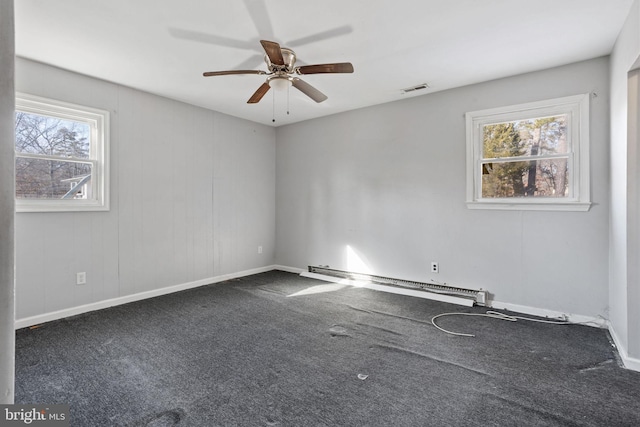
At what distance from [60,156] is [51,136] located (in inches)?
8.2

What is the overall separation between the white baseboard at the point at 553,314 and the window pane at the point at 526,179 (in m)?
1.18

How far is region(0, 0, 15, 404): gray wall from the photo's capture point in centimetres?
70

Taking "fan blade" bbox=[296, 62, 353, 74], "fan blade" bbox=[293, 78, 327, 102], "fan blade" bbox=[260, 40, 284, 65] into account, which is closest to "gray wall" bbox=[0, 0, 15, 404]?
"fan blade" bbox=[260, 40, 284, 65]

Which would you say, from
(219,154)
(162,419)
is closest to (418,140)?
(219,154)

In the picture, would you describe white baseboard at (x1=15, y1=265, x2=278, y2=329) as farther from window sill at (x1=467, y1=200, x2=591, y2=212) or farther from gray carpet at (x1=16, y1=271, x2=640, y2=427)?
window sill at (x1=467, y1=200, x2=591, y2=212)

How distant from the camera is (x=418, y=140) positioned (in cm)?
404

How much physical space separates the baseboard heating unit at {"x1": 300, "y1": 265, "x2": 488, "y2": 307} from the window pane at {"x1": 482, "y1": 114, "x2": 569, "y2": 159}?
1.59 m

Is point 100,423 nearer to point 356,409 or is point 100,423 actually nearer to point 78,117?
point 356,409

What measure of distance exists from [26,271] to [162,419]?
2370 millimetres

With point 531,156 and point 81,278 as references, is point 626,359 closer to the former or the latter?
point 531,156

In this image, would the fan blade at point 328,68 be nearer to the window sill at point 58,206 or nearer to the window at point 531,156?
the window at point 531,156

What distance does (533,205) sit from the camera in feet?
10.8

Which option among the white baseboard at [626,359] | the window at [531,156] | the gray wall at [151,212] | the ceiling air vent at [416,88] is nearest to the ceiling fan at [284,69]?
the ceiling air vent at [416,88]

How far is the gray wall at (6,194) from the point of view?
27.5 inches
